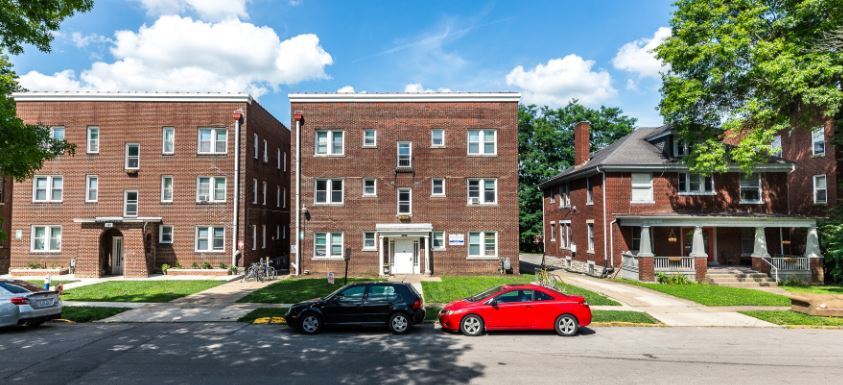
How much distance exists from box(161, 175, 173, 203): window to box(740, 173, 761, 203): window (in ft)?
105

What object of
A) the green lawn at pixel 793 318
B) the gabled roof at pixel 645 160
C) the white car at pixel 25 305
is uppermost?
the gabled roof at pixel 645 160

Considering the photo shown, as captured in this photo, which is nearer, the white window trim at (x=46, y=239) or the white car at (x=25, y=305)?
the white car at (x=25, y=305)

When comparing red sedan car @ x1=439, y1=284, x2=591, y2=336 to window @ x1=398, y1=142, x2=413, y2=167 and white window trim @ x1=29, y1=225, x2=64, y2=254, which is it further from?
white window trim @ x1=29, y1=225, x2=64, y2=254

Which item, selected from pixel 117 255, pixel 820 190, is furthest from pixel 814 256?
pixel 117 255

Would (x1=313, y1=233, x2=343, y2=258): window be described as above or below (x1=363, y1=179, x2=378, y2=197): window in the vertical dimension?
below

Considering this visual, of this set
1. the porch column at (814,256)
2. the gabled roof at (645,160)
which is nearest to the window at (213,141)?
the gabled roof at (645,160)

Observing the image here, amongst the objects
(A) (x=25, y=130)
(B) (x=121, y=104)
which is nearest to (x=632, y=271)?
(A) (x=25, y=130)

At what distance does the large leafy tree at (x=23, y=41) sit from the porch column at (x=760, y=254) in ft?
96.8

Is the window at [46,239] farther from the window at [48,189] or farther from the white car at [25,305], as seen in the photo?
the white car at [25,305]

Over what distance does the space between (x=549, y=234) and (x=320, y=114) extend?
2095 cm

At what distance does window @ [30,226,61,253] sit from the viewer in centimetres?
2642

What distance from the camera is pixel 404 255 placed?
25.9 meters

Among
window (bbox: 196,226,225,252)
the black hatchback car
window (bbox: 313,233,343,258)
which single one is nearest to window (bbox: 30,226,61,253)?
window (bbox: 196,226,225,252)

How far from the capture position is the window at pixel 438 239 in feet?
84.9
